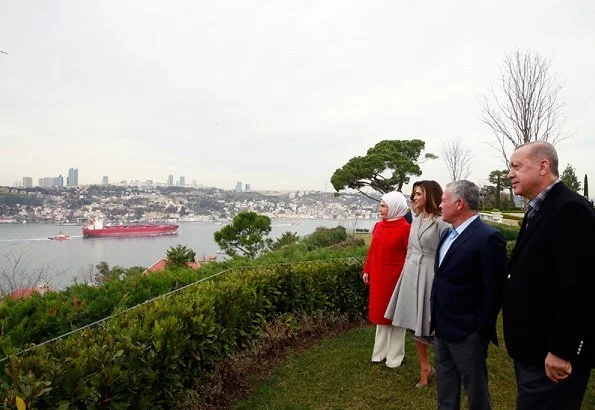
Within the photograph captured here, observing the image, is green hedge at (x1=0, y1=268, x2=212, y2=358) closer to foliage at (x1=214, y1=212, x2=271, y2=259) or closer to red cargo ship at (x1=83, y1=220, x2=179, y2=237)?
foliage at (x1=214, y1=212, x2=271, y2=259)

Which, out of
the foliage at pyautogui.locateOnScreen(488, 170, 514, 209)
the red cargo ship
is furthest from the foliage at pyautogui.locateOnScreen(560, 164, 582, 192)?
the red cargo ship

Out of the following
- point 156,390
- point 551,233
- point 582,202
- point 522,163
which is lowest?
point 156,390

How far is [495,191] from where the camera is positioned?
129 feet

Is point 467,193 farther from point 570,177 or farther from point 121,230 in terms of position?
point 121,230

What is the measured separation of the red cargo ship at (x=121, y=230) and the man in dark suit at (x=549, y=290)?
151ft

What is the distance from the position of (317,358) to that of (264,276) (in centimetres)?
111

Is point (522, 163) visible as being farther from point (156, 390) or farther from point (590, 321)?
point (156, 390)

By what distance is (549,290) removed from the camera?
1779 mm

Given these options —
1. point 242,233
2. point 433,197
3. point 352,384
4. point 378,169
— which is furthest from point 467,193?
point 378,169

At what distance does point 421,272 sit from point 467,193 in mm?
1209

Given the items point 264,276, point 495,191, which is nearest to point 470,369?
point 264,276

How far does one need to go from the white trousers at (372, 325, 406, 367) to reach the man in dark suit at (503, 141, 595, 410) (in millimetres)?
2320

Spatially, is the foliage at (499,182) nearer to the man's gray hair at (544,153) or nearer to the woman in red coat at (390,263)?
the woman in red coat at (390,263)

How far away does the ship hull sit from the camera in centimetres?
4218
